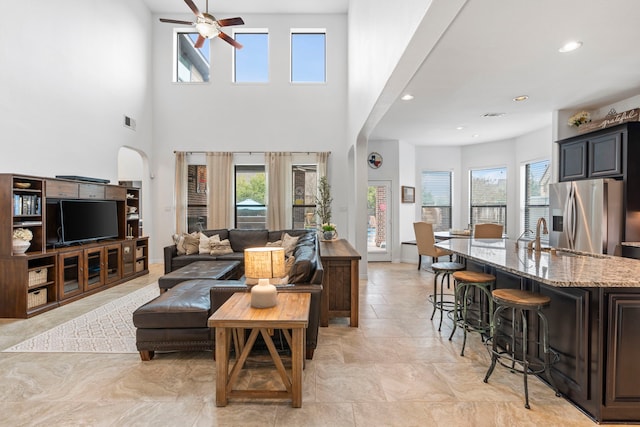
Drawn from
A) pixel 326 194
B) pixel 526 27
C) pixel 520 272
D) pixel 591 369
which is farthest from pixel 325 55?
pixel 591 369

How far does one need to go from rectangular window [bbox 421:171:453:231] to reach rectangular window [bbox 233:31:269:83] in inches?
191

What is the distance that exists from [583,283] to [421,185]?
659cm

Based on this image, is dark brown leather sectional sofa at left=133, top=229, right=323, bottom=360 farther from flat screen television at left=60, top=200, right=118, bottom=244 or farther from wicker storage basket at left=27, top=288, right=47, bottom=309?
flat screen television at left=60, top=200, right=118, bottom=244

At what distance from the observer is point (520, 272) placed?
230 cm

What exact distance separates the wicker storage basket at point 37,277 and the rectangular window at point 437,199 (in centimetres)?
751

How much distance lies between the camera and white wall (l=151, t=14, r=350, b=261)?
7.79 meters

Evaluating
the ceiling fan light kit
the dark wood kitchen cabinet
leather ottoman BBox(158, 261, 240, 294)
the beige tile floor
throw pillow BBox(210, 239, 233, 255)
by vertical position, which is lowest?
the beige tile floor

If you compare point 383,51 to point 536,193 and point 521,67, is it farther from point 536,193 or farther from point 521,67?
point 536,193

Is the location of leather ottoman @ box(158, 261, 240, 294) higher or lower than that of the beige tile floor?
higher

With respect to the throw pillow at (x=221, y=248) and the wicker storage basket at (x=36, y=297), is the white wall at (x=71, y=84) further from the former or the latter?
the throw pillow at (x=221, y=248)

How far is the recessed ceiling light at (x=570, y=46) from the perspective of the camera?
120 inches

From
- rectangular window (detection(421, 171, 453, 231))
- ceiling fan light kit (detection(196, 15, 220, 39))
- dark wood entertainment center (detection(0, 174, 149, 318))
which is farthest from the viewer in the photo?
rectangular window (detection(421, 171, 453, 231))

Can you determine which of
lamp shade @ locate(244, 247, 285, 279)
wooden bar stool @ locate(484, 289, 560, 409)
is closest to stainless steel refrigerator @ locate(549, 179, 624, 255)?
wooden bar stool @ locate(484, 289, 560, 409)

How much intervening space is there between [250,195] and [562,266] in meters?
6.51
